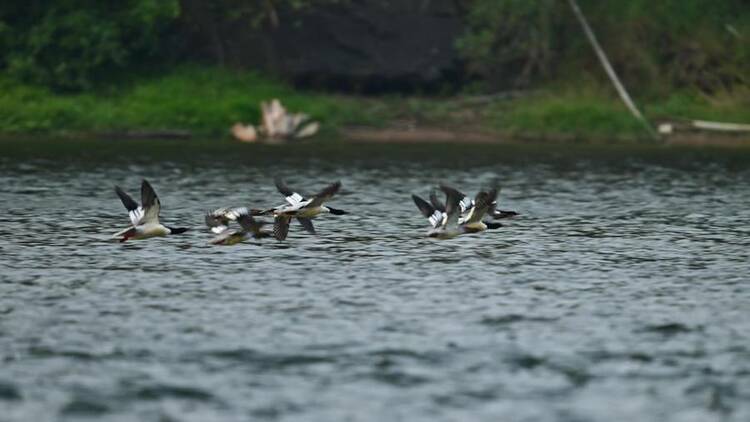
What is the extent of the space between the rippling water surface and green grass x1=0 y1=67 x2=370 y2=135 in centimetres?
896

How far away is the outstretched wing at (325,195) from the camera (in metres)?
19.2

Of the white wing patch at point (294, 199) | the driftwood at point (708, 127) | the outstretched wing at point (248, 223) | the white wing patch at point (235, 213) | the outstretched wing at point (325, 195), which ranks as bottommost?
the driftwood at point (708, 127)

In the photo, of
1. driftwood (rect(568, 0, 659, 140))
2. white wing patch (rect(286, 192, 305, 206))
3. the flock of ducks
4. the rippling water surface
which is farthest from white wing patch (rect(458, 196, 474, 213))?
driftwood (rect(568, 0, 659, 140))

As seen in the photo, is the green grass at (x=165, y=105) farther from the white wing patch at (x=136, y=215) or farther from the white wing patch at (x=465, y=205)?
the white wing patch at (x=465, y=205)

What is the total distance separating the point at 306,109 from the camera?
40.4 meters

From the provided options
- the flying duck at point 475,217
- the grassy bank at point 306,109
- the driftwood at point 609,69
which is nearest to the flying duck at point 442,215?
the flying duck at point 475,217

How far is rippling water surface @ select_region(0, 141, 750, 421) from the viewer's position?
523 inches

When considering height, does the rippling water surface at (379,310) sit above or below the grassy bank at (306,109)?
below

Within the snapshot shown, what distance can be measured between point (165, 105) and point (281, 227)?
19.0m

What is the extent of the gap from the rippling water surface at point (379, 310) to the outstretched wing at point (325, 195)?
0.72 meters

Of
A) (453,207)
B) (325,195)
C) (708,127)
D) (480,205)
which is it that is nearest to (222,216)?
(325,195)

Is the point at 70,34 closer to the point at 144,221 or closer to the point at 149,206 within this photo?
the point at 144,221

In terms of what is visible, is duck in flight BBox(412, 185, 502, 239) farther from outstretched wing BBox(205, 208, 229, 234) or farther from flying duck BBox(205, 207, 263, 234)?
outstretched wing BBox(205, 208, 229, 234)

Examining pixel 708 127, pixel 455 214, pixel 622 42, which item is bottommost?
pixel 708 127
